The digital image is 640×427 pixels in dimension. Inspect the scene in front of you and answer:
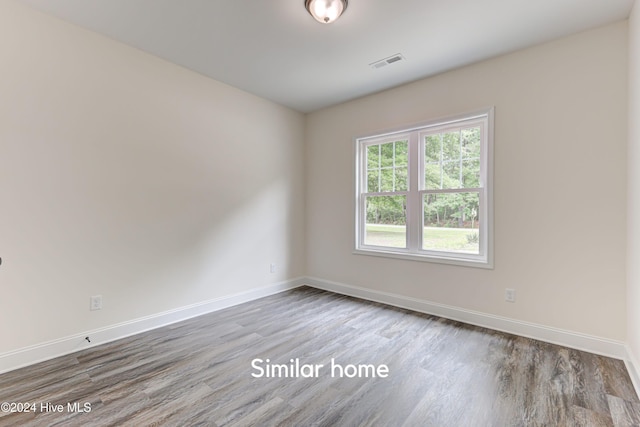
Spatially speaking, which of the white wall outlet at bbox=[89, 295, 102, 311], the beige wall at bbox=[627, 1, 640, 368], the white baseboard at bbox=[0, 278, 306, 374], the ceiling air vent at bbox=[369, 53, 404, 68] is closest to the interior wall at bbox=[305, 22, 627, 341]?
the beige wall at bbox=[627, 1, 640, 368]

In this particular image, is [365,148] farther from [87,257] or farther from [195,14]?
[87,257]

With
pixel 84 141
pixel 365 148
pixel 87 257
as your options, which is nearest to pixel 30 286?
pixel 87 257

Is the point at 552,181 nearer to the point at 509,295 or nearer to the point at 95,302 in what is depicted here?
the point at 509,295

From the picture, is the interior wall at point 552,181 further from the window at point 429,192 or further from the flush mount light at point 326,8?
the flush mount light at point 326,8

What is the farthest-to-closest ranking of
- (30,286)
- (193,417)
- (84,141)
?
(84,141)
(30,286)
(193,417)

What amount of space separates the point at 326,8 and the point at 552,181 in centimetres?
246

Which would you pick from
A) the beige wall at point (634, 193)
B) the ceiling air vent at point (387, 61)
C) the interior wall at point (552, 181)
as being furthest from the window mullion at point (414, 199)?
the beige wall at point (634, 193)

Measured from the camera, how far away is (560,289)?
259 cm

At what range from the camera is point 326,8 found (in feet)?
7.00

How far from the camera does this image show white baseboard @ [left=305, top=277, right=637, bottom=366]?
2389 millimetres

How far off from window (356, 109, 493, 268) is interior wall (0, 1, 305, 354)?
5.07 ft

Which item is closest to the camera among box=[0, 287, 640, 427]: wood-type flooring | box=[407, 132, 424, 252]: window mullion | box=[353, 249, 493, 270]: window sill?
box=[0, 287, 640, 427]: wood-type flooring

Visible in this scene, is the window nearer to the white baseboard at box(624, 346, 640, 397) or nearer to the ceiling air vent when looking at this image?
the ceiling air vent

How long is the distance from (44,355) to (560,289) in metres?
4.40
